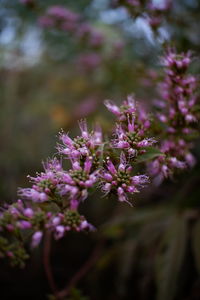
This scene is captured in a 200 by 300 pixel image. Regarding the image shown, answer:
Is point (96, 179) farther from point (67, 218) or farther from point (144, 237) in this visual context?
point (144, 237)

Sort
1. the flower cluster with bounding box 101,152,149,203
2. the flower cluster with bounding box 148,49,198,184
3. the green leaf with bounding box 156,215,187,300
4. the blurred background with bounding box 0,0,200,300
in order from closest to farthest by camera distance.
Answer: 1. the flower cluster with bounding box 101,152,149,203
2. the flower cluster with bounding box 148,49,198,184
3. the green leaf with bounding box 156,215,187,300
4. the blurred background with bounding box 0,0,200,300

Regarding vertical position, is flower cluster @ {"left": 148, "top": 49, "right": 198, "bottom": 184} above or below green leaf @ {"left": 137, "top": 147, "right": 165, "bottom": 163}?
above

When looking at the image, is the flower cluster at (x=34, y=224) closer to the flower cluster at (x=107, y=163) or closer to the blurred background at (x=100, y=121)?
the flower cluster at (x=107, y=163)

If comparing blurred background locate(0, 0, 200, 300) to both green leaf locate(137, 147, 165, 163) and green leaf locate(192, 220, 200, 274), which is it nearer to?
green leaf locate(192, 220, 200, 274)

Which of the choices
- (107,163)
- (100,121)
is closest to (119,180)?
(107,163)

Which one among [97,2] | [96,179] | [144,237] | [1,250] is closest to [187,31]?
[97,2]

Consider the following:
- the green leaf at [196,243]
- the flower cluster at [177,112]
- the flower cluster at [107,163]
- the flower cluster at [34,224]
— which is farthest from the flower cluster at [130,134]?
the green leaf at [196,243]

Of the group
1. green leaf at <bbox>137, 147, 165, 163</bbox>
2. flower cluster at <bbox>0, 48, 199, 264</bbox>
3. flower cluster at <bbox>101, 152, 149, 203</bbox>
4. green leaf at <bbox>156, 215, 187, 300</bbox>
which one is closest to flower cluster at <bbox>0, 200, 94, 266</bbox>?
flower cluster at <bbox>0, 48, 199, 264</bbox>
